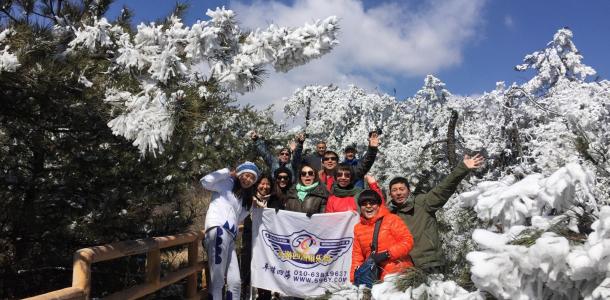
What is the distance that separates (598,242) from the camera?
64.6 inches

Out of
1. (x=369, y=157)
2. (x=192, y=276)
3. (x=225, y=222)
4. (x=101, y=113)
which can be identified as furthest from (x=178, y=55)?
(x=369, y=157)

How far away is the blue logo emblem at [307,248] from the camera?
5402mm

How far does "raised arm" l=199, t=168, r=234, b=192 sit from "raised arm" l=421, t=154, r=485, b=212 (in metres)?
1.89

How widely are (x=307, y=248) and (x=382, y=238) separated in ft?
5.67

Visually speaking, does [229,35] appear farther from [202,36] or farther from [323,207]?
[323,207]

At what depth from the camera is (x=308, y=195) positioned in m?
5.44

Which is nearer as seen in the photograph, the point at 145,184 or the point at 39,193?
the point at 39,193

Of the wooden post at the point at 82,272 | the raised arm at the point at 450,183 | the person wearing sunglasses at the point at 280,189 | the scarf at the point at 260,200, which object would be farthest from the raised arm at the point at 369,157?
the wooden post at the point at 82,272

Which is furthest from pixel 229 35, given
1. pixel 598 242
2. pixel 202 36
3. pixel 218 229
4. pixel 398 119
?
pixel 398 119

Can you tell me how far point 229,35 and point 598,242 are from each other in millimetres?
2652

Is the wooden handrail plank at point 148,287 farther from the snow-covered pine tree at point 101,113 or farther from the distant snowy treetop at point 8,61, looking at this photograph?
the distant snowy treetop at point 8,61

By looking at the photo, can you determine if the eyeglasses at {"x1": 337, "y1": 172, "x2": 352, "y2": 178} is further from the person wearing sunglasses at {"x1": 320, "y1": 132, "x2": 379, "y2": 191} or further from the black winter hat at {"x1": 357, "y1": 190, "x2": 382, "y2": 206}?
A: the black winter hat at {"x1": 357, "y1": 190, "x2": 382, "y2": 206}

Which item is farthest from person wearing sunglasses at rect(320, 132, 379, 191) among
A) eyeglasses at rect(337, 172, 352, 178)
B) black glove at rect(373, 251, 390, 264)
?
black glove at rect(373, 251, 390, 264)

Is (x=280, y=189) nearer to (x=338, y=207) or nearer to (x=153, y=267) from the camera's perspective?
(x=338, y=207)
